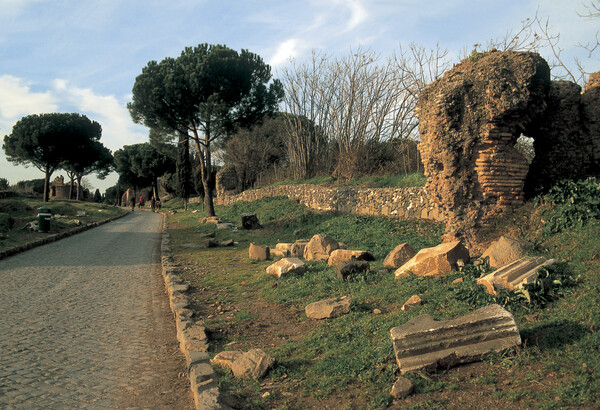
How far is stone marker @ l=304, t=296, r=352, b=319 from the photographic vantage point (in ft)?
18.0

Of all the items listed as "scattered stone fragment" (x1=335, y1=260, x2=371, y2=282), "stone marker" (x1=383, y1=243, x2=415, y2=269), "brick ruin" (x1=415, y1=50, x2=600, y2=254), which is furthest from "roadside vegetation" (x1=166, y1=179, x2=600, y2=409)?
"brick ruin" (x1=415, y1=50, x2=600, y2=254)

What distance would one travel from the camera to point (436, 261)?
6.34m

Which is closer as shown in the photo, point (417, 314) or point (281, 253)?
point (417, 314)

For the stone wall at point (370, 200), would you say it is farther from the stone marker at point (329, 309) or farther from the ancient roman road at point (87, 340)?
the ancient roman road at point (87, 340)

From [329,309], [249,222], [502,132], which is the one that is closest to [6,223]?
[249,222]

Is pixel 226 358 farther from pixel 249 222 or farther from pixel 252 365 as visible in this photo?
pixel 249 222

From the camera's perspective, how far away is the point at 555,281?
459 centimetres

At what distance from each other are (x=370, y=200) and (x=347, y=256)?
21.2 feet

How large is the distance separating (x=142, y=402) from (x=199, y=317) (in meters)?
2.40

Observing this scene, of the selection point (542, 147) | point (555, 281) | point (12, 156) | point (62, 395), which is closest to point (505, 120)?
point (542, 147)

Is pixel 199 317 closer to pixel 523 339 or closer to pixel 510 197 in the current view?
pixel 523 339

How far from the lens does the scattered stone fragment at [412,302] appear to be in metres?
5.20

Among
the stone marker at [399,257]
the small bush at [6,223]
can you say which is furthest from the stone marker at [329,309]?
the small bush at [6,223]

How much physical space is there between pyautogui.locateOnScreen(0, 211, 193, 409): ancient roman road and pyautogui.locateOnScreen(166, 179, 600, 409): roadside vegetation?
2.16ft
